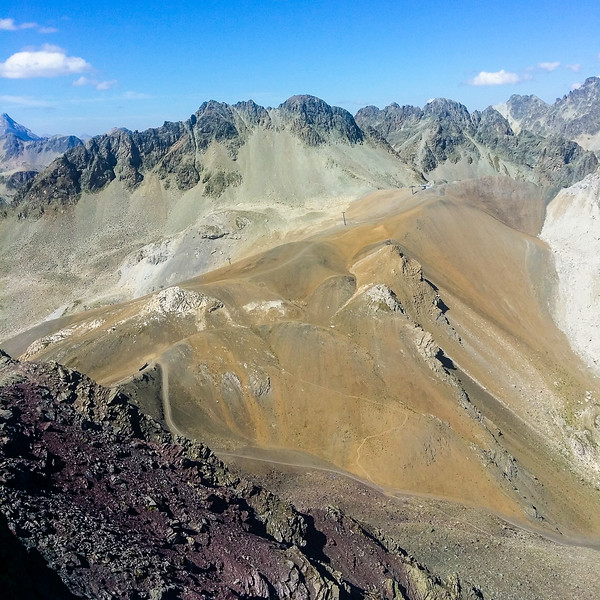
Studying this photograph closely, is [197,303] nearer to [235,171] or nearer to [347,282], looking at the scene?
[347,282]

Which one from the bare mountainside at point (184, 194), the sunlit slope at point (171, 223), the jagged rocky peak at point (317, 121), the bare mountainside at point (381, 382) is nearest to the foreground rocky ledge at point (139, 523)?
the bare mountainside at point (381, 382)

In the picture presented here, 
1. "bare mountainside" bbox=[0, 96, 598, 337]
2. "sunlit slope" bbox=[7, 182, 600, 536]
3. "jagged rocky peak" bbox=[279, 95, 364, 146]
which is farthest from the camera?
"jagged rocky peak" bbox=[279, 95, 364, 146]

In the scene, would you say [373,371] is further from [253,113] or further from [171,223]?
[253,113]

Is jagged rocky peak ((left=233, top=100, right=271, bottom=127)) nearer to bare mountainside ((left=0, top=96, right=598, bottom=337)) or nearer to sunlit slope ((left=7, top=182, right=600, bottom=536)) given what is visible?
bare mountainside ((left=0, top=96, right=598, bottom=337))

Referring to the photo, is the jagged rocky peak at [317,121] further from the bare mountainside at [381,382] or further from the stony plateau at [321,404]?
the bare mountainside at [381,382]

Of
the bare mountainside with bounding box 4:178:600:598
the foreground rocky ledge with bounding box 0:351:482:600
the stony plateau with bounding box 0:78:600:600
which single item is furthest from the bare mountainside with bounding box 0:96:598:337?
the foreground rocky ledge with bounding box 0:351:482:600

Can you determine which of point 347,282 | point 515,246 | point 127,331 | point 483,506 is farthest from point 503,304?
point 127,331

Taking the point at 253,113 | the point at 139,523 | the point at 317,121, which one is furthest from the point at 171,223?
the point at 139,523
